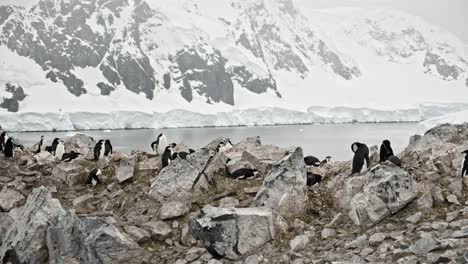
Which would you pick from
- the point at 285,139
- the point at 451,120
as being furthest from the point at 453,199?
the point at 285,139

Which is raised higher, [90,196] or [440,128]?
[440,128]

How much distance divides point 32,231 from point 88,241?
1537mm

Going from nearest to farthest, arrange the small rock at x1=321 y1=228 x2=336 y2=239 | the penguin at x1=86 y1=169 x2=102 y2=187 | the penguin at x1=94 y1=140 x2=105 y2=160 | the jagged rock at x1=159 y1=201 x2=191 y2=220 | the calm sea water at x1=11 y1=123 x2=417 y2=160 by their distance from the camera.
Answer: the small rock at x1=321 y1=228 x2=336 y2=239 < the jagged rock at x1=159 y1=201 x2=191 y2=220 < the penguin at x1=86 y1=169 x2=102 y2=187 < the penguin at x1=94 y1=140 x2=105 y2=160 < the calm sea water at x1=11 y1=123 x2=417 y2=160

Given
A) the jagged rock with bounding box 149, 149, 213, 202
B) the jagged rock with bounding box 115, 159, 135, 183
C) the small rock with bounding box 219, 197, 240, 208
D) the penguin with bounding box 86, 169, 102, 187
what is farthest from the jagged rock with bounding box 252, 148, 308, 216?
the penguin with bounding box 86, 169, 102, 187

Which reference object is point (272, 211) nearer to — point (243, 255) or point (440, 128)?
point (243, 255)

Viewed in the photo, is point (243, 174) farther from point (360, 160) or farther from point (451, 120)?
point (451, 120)

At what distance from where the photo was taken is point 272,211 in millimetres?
10359

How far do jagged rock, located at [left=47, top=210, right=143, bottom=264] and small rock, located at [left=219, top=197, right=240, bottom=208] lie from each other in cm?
215

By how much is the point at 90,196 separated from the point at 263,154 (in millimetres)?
4895

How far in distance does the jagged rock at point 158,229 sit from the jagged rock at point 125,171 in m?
3.01

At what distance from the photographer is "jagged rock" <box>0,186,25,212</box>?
43.5 feet

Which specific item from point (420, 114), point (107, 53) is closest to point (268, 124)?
point (420, 114)

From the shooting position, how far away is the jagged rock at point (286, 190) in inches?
428

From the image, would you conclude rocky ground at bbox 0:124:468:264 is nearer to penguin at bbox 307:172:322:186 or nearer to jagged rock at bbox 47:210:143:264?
jagged rock at bbox 47:210:143:264
